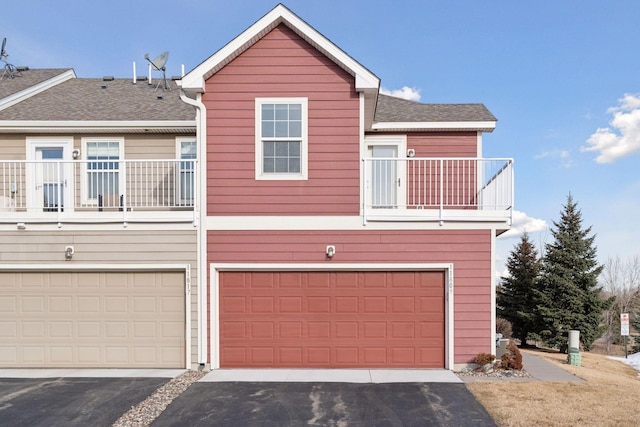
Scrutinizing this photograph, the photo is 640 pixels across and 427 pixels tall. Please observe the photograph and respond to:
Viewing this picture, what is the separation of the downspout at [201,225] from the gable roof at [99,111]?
5.62 ft

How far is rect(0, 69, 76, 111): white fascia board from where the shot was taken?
9.96 metres

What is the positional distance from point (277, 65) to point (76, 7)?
885 centimetres

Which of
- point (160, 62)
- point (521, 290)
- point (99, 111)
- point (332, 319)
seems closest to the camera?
point (332, 319)

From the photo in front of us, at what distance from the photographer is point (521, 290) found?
52.7 feet

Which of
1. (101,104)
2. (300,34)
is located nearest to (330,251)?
(300,34)

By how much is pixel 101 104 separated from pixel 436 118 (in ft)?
28.0

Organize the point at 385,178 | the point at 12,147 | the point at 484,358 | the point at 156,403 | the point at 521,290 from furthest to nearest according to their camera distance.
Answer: the point at 521,290 → the point at 12,147 → the point at 385,178 → the point at 484,358 → the point at 156,403

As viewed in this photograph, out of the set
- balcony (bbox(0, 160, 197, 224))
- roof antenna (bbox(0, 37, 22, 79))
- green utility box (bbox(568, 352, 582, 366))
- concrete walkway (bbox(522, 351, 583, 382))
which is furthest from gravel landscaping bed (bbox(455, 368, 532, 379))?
roof antenna (bbox(0, 37, 22, 79))

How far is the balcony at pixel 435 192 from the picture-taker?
7.61 m

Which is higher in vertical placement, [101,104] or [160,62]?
[160,62]

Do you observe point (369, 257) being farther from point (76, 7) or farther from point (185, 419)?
point (76, 7)

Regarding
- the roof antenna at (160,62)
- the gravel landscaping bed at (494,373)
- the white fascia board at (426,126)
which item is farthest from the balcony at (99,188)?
the gravel landscaping bed at (494,373)

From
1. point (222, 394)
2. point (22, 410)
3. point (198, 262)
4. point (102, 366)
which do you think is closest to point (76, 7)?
point (198, 262)

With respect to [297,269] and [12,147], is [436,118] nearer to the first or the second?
[297,269]
